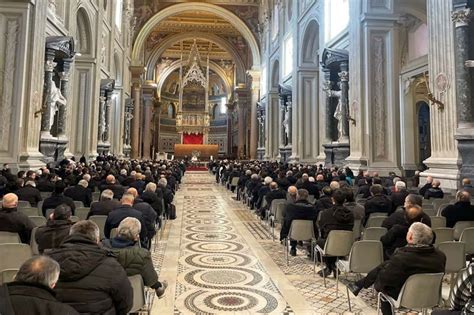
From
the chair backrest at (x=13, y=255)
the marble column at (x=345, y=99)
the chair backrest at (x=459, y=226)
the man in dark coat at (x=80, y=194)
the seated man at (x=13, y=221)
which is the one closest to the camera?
the chair backrest at (x=13, y=255)

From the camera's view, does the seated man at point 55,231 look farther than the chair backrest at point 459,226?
No

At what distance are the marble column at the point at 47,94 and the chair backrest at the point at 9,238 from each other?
286 inches

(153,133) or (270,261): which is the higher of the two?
(153,133)

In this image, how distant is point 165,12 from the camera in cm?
2689

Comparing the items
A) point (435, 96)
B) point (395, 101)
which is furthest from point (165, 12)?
point (435, 96)

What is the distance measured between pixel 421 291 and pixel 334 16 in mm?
12865

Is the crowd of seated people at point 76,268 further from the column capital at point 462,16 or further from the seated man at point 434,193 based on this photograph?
the column capital at point 462,16

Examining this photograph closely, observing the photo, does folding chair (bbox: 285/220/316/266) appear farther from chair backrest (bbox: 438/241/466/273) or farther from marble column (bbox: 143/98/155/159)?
marble column (bbox: 143/98/155/159)

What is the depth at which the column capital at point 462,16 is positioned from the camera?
22.9ft

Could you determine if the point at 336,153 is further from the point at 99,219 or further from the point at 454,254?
the point at 99,219

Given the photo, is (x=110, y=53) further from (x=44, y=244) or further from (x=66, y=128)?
(x=44, y=244)

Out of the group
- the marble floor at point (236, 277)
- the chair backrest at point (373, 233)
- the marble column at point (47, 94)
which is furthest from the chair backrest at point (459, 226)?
the marble column at point (47, 94)

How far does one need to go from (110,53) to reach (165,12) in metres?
10.3

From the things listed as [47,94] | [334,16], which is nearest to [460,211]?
[47,94]
